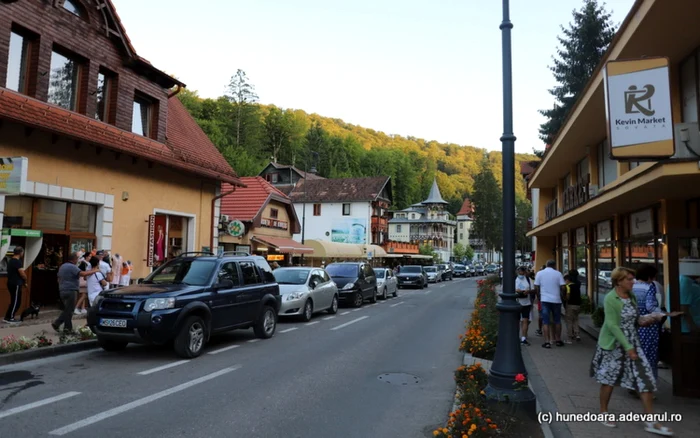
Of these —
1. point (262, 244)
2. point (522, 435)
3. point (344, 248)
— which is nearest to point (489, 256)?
point (344, 248)

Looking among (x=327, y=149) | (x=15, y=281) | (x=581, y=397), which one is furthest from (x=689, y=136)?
(x=327, y=149)

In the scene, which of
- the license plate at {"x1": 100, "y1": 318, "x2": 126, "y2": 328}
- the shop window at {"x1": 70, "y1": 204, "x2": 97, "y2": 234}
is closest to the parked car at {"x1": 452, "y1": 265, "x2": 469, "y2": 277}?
the shop window at {"x1": 70, "y1": 204, "x2": 97, "y2": 234}

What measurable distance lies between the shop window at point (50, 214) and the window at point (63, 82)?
2.75 meters

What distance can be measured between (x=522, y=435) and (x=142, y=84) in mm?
15740

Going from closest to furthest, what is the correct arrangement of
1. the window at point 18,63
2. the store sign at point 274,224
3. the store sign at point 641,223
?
1. the store sign at point 641,223
2. the window at point 18,63
3. the store sign at point 274,224

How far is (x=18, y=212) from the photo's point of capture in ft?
38.4

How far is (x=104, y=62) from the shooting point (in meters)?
14.4

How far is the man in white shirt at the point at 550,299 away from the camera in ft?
33.2

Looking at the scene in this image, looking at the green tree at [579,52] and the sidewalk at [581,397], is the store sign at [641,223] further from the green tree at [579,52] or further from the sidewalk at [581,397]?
the green tree at [579,52]

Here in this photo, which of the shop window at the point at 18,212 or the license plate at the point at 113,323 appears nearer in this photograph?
the license plate at the point at 113,323

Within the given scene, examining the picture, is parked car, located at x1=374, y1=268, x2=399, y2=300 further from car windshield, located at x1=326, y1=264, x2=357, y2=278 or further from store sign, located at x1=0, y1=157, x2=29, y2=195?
store sign, located at x1=0, y1=157, x2=29, y2=195

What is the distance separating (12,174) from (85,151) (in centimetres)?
368

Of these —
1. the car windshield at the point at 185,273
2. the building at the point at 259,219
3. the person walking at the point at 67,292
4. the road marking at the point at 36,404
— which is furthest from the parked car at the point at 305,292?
the building at the point at 259,219

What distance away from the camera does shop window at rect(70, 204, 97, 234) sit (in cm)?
1312
